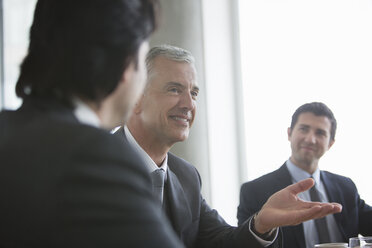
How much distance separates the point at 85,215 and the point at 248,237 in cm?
122

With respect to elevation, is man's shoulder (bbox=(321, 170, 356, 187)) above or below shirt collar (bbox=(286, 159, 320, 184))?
below

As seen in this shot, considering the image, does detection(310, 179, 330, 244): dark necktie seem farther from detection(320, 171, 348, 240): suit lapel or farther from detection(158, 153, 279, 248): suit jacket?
detection(158, 153, 279, 248): suit jacket

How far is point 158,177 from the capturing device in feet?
7.16

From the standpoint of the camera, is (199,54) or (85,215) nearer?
(85,215)

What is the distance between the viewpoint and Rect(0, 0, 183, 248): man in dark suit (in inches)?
27.9

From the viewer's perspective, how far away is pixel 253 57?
15.3ft

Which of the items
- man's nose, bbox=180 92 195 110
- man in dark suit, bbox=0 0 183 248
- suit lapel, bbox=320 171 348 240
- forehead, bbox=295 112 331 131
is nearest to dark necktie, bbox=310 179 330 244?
suit lapel, bbox=320 171 348 240

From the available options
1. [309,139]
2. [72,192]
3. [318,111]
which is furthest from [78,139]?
[318,111]

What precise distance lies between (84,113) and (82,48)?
11 centimetres

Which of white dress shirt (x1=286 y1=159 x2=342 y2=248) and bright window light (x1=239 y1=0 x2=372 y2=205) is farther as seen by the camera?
bright window light (x1=239 y1=0 x2=372 y2=205)

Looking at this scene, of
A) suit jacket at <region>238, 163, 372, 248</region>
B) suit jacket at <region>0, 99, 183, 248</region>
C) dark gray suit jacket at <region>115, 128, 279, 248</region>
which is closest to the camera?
suit jacket at <region>0, 99, 183, 248</region>

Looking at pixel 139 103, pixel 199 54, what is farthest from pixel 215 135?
pixel 139 103

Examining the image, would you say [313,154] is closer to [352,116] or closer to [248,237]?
[352,116]

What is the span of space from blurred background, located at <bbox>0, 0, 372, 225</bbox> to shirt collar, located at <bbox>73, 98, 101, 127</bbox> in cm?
333
